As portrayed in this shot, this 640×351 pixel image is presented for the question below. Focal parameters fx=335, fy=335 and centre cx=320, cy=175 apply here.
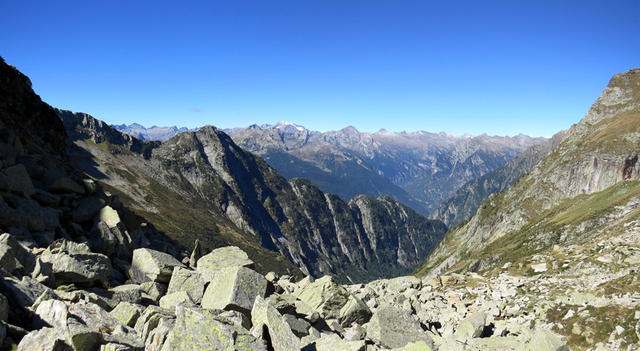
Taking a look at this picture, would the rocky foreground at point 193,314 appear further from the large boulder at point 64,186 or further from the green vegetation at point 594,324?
the large boulder at point 64,186

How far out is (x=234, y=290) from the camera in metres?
16.7

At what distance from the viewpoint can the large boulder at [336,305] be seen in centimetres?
2084

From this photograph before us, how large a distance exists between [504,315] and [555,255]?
34.7m

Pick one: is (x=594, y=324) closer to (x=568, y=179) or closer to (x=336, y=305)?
(x=336, y=305)

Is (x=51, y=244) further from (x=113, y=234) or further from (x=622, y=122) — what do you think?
(x=622, y=122)

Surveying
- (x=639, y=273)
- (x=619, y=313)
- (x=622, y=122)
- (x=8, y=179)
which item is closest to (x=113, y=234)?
(x=8, y=179)

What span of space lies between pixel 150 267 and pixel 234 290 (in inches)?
309

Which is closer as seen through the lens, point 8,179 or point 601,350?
point 8,179

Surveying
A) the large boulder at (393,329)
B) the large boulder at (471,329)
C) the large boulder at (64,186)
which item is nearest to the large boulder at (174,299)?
the large boulder at (393,329)

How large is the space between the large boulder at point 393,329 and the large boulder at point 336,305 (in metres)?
2.12

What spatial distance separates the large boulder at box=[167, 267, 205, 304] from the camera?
18861 millimetres

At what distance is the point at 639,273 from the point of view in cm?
3409

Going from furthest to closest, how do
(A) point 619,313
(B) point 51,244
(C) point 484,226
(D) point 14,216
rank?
(C) point 484,226
(A) point 619,313
(D) point 14,216
(B) point 51,244

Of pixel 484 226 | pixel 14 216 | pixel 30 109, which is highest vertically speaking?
pixel 30 109
